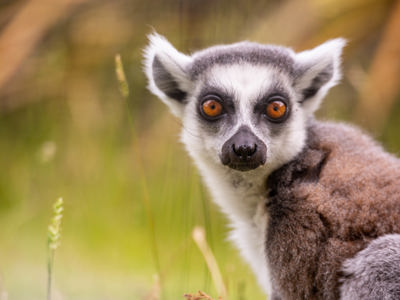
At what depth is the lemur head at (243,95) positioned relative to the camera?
333 cm

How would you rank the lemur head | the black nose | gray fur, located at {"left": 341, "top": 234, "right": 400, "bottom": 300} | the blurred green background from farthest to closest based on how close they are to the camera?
the blurred green background → the lemur head → the black nose → gray fur, located at {"left": 341, "top": 234, "right": 400, "bottom": 300}

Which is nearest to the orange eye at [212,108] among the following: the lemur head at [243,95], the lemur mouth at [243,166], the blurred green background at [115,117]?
the lemur head at [243,95]

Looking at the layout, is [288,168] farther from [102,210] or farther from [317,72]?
[102,210]

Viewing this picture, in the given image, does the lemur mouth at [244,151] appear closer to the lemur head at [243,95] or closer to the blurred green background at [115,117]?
the lemur head at [243,95]

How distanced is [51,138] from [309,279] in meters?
4.53

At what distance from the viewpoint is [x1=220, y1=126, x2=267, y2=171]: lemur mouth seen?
123 inches

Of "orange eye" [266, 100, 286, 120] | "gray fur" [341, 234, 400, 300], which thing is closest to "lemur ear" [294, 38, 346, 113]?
"orange eye" [266, 100, 286, 120]

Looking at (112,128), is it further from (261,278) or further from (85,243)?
(261,278)

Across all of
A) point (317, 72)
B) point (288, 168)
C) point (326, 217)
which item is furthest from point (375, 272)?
point (317, 72)

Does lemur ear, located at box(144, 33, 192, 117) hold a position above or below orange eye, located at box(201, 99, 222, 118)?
above

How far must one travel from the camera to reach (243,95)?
134 inches

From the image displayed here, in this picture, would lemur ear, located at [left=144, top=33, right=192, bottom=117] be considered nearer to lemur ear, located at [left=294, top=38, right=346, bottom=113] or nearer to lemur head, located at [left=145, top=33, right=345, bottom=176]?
lemur head, located at [left=145, top=33, right=345, bottom=176]

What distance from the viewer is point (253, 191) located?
3443 millimetres

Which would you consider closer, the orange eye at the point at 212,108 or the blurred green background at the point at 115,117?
the orange eye at the point at 212,108
